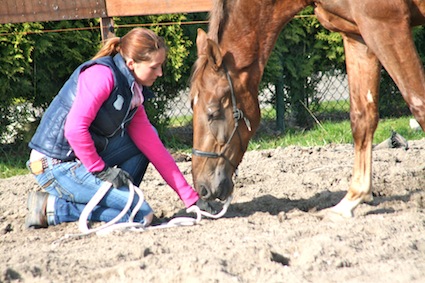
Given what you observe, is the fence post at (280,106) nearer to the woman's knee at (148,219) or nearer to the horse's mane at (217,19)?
the horse's mane at (217,19)

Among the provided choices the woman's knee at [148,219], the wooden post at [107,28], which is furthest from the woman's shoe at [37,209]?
the wooden post at [107,28]

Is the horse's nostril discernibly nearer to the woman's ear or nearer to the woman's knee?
the woman's knee

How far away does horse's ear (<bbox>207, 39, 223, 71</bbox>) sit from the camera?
419 cm

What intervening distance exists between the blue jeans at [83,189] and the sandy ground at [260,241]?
12cm

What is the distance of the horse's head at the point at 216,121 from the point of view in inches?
167

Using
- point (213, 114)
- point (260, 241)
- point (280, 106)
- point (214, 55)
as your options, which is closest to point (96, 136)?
point (213, 114)

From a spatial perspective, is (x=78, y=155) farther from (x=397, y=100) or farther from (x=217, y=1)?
(x=397, y=100)

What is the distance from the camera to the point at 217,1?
14.4ft

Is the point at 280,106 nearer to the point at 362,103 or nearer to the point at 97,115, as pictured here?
the point at 362,103

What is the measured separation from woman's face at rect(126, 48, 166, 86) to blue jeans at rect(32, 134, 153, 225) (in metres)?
0.46

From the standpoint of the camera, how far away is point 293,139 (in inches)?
315

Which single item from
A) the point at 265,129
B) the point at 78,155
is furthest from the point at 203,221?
the point at 265,129

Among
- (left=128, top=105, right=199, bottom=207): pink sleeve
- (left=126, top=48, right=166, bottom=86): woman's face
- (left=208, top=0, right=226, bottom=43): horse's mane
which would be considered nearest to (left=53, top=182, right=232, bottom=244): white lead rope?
(left=128, top=105, right=199, bottom=207): pink sleeve

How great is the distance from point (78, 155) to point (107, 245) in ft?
2.11
